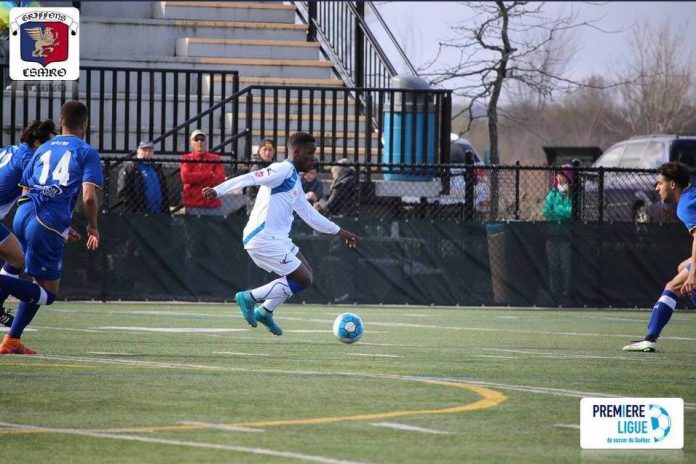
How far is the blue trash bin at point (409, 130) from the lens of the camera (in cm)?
2466

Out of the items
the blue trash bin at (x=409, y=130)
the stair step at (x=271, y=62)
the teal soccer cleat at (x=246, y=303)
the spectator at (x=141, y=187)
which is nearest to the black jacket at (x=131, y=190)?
the spectator at (x=141, y=187)

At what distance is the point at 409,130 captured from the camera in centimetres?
2512

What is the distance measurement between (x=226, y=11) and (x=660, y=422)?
24491mm

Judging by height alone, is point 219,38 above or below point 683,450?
above

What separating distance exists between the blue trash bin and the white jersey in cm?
940

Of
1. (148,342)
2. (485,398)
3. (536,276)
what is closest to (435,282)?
(536,276)

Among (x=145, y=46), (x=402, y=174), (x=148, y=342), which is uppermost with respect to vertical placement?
(x=145, y=46)

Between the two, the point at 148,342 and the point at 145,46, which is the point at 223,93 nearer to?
the point at 145,46

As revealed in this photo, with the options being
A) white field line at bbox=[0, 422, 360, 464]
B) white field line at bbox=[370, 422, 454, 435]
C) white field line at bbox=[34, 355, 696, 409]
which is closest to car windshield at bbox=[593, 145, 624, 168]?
white field line at bbox=[34, 355, 696, 409]

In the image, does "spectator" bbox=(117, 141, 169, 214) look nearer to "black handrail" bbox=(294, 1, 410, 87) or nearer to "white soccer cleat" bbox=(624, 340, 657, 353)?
"black handrail" bbox=(294, 1, 410, 87)

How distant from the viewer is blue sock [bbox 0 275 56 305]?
40.2 feet

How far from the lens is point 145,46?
29.5 meters

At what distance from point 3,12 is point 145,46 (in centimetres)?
401

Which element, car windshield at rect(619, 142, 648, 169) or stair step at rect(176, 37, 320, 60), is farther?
stair step at rect(176, 37, 320, 60)
